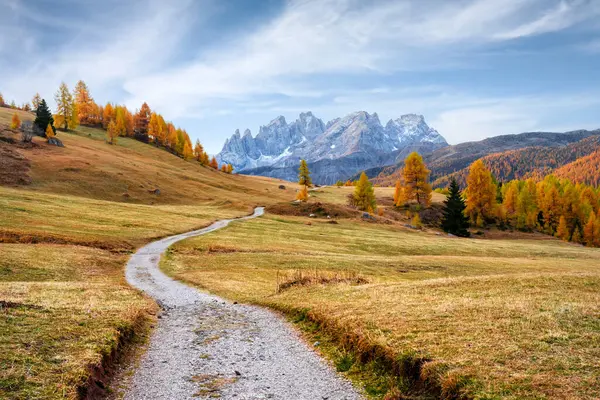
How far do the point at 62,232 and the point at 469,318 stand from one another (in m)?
45.3

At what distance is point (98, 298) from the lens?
2111 centimetres

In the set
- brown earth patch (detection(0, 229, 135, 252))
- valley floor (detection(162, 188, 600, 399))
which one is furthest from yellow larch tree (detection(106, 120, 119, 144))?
valley floor (detection(162, 188, 600, 399))

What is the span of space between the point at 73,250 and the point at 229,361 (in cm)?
3220

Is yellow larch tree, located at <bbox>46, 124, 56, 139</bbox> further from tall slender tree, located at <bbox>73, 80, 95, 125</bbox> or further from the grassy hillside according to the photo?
tall slender tree, located at <bbox>73, 80, 95, 125</bbox>

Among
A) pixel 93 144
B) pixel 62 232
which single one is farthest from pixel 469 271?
pixel 93 144

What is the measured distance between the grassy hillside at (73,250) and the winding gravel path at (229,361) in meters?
1.52

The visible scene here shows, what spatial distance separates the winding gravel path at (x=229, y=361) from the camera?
1129 centimetres

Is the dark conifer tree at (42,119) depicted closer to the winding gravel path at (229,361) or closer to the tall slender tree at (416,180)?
the tall slender tree at (416,180)

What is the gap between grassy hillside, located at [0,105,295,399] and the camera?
1143cm

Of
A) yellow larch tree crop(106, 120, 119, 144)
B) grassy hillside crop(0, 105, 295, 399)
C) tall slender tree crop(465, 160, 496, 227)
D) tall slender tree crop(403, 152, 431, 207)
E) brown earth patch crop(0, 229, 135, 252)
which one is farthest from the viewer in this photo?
yellow larch tree crop(106, 120, 119, 144)

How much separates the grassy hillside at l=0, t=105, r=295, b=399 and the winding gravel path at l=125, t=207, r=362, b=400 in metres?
1.52

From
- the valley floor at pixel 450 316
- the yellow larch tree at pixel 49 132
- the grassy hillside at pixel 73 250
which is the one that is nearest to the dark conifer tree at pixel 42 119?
the yellow larch tree at pixel 49 132

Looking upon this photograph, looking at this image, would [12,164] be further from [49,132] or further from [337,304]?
[337,304]

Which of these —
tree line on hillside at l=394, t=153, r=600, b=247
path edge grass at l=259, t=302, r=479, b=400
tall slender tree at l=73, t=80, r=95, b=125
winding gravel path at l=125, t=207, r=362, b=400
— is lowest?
winding gravel path at l=125, t=207, r=362, b=400
